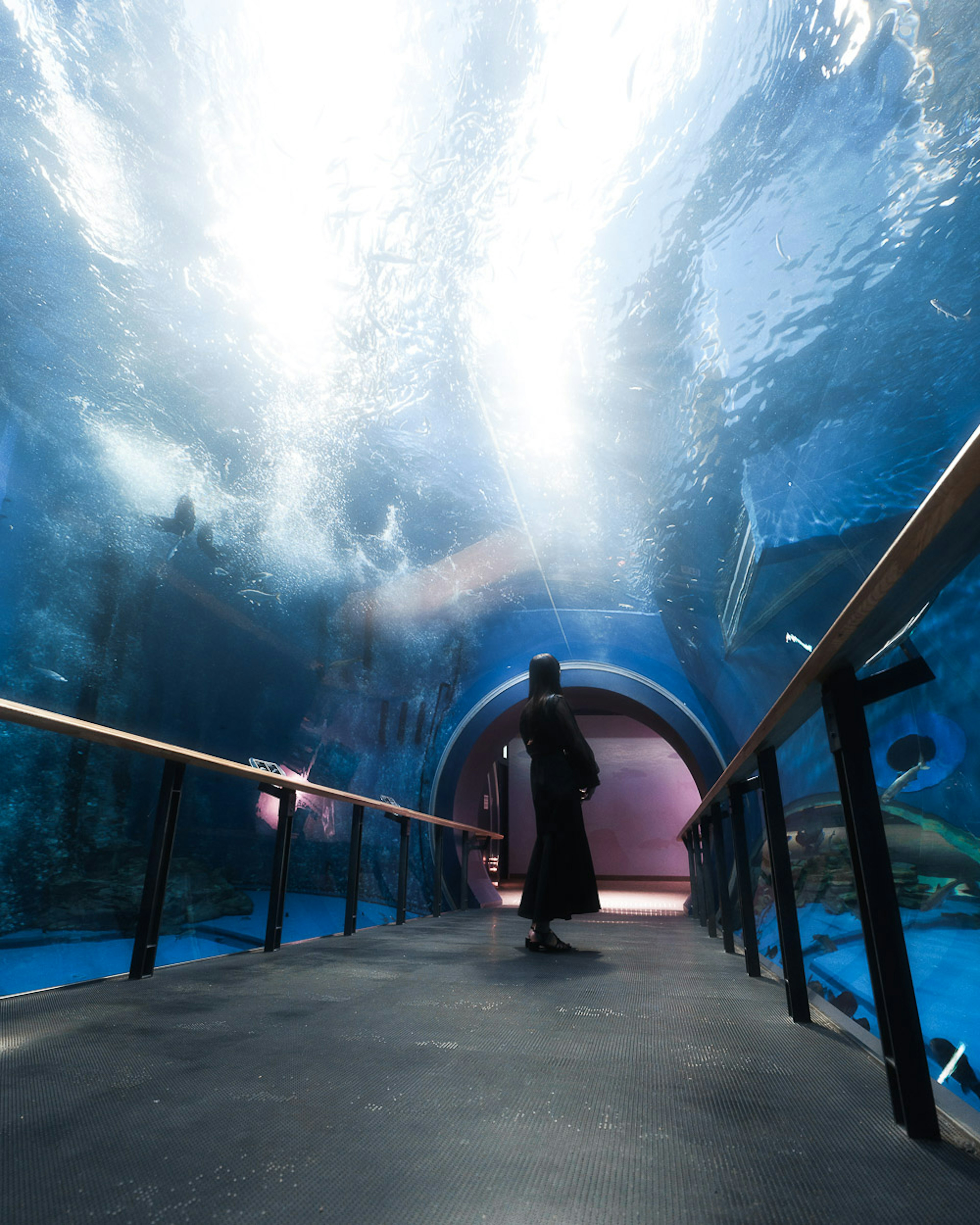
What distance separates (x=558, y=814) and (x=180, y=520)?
28.5 ft

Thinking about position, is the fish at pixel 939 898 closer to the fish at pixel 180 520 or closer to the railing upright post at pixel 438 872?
the railing upright post at pixel 438 872

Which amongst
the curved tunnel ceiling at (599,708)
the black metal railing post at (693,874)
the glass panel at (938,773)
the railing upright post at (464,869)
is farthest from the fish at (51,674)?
the glass panel at (938,773)

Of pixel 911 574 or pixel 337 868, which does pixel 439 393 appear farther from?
pixel 911 574

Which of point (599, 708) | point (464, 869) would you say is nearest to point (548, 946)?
point (464, 869)

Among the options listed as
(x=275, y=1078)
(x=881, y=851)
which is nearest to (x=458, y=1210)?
(x=275, y=1078)

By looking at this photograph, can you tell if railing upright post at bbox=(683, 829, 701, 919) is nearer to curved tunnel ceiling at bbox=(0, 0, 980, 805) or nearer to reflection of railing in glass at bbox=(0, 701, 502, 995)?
curved tunnel ceiling at bbox=(0, 0, 980, 805)

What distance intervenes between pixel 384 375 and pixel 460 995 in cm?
751

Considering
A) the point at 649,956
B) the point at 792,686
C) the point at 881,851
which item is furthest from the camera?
the point at 649,956

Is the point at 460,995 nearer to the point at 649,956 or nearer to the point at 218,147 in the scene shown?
A: the point at 649,956

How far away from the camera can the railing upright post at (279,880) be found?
3.32 meters

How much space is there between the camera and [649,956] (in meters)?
3.47

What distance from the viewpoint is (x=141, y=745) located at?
2350 mm

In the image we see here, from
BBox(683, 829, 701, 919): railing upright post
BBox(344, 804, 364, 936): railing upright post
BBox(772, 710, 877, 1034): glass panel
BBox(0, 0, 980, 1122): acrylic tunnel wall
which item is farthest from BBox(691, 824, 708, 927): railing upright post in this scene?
BBox(344, 804, 364, 936): railing upright post

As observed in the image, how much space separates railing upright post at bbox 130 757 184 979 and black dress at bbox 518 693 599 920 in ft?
6.26
